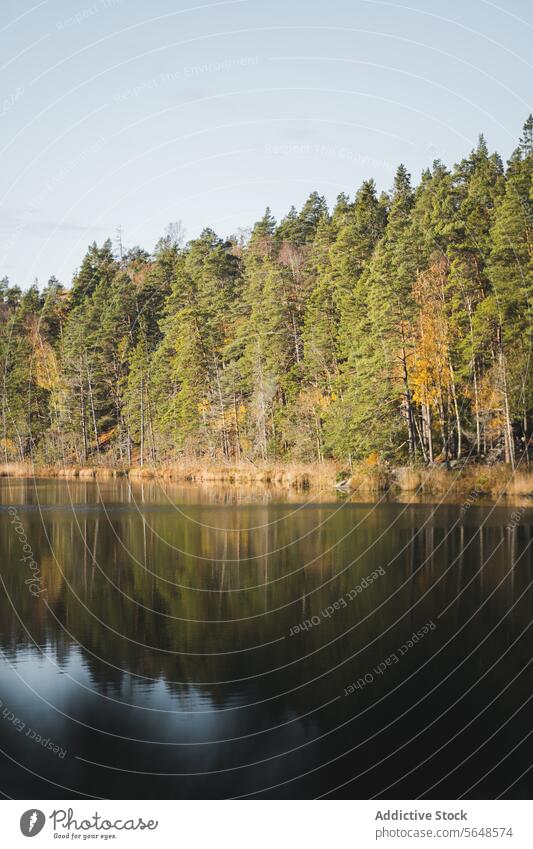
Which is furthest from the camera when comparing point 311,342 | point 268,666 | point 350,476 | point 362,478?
point 311,342

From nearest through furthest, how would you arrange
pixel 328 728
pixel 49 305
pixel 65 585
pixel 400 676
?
pixel 328 728, pixel 400 676, pixel 65 585, pixel 49 305

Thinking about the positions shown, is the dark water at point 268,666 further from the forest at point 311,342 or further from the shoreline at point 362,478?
the forest at point 311,342

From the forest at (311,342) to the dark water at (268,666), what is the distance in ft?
54.9

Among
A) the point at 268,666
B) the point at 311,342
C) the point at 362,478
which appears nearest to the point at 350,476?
the point at 362,478

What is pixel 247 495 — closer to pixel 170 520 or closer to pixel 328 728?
pixel 170 520

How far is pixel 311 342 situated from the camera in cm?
5875

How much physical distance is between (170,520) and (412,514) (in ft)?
28.8

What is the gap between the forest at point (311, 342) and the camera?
45375 mm

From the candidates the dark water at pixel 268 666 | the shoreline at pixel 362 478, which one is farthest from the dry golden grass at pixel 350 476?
the dark water at pixel 268 666

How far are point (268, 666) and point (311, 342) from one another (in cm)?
4416

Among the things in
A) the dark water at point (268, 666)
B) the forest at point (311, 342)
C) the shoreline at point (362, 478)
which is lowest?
the dark water at point (268, 666)

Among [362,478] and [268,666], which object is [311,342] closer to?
[362,478]

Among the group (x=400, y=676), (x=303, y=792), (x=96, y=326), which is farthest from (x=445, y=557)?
(x=96, y=326)

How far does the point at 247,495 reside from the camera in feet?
147
